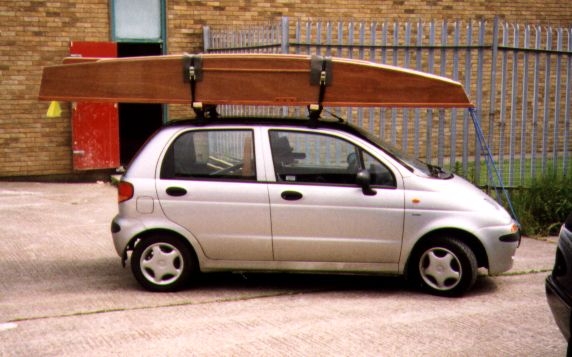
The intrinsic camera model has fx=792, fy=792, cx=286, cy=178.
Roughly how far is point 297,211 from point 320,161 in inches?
20.5

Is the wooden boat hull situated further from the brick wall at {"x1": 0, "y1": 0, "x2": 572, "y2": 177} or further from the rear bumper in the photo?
the brick wall at {"x1": 0, "y1": 0, "x2": 572, "y2": 177}

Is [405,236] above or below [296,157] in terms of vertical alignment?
below

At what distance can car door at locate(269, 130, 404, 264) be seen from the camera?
6855 millimetres

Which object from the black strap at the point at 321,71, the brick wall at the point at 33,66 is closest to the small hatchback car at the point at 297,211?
the black strap at the point at 321,71

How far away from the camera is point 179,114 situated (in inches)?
578

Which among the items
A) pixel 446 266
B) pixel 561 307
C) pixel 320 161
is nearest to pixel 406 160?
pixel 320 161

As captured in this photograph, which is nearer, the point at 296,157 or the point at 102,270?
the point at 296,157

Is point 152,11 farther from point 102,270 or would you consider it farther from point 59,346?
point 59,346

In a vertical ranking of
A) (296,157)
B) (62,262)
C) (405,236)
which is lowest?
(62,262)

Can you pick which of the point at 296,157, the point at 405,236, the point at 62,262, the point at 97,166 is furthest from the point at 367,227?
the point at 97,166

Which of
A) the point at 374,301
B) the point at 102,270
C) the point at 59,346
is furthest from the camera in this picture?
the point at 102,270

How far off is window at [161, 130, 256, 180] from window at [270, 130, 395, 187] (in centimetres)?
25

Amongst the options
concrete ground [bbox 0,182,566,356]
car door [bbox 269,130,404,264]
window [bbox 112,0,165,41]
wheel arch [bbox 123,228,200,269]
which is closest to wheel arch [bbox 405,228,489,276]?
car door [bbox 269,130,404,264]

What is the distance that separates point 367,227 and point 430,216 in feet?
1.80
